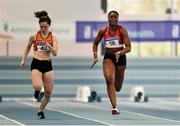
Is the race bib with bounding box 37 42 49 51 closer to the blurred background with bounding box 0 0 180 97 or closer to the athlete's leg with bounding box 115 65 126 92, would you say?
the athlete's leg with bounding box 115 65 126 92

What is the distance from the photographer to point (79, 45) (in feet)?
96.6

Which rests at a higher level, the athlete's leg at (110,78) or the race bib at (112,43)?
the race bib at (112,43)

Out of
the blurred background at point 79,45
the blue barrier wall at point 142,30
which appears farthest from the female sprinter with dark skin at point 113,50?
the blue barrier wall at point 142,30

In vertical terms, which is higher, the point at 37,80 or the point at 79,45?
the point at 79,45

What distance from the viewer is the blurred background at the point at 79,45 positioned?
25422 millimetres

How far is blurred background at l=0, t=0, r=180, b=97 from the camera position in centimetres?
2542

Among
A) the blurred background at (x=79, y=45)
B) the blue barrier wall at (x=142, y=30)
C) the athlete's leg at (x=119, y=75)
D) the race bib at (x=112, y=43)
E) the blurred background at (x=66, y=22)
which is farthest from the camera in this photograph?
the blurred background at (x=66, y=22)

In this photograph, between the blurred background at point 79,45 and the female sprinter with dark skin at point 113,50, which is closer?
the female sprinter with dark skin at point 113,50

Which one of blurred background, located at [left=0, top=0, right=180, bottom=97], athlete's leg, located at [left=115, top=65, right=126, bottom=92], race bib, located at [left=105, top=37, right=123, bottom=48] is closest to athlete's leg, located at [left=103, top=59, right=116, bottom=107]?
athlete's leg, located at [left=115, top=65, right=126, bottom=92]

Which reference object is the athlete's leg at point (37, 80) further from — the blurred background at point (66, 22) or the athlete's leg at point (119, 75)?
the blurred background at point (66, 22)

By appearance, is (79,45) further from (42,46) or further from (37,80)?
(37,80)

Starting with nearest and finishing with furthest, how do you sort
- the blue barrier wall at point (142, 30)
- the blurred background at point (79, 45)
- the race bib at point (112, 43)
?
the race bib at point (112, 43) < the blurred background at point (79, 45) < the blue barrier wall at point (142, 30)

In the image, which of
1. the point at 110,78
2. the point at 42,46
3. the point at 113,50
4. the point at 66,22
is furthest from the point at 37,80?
the point at 66,22

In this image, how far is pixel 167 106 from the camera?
2205 centimetres
